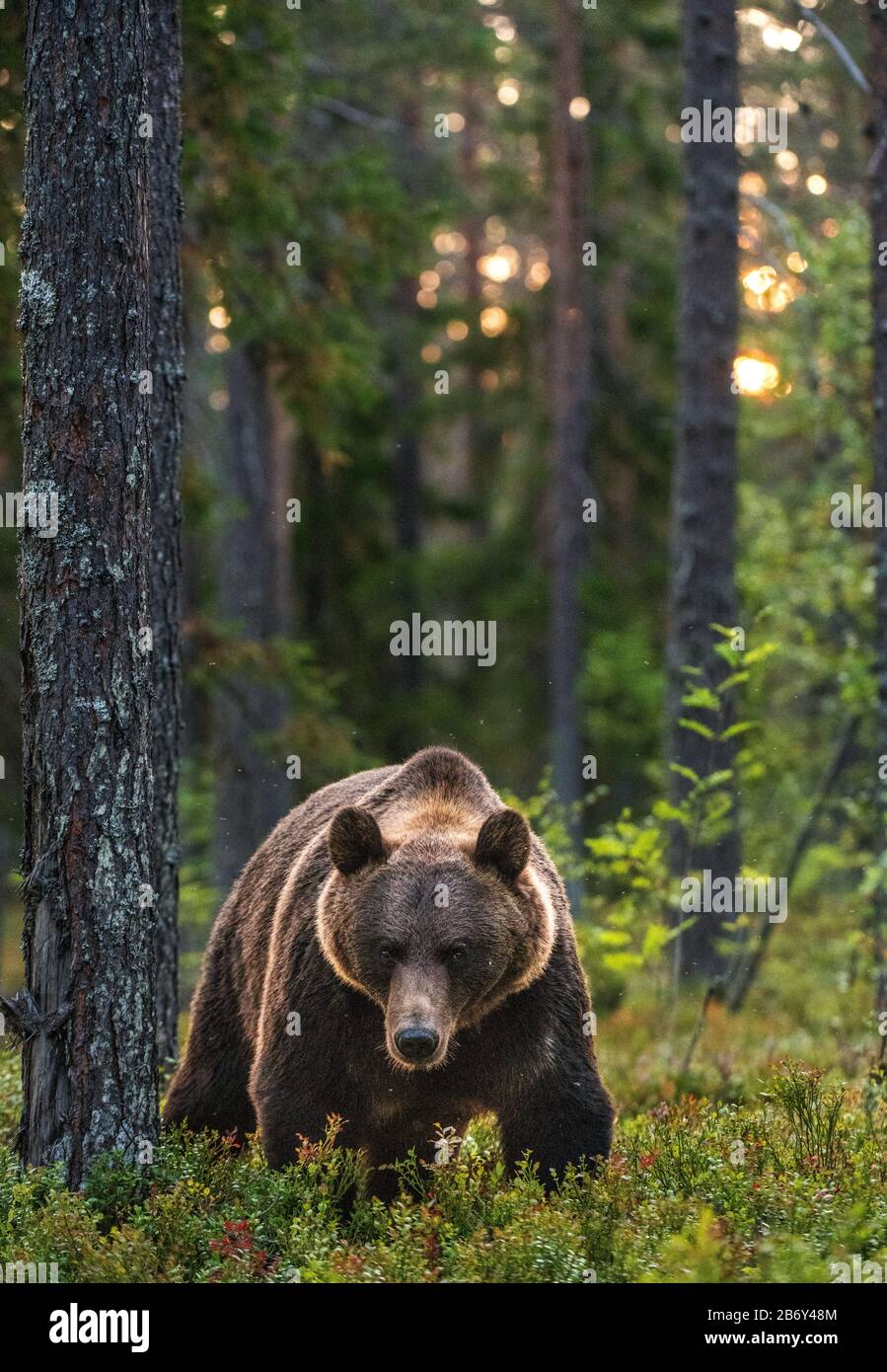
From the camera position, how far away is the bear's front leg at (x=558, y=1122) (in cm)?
620

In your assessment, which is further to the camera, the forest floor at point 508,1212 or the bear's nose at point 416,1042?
the bear's nose at point 416,1042

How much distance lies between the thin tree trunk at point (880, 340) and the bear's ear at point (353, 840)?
15.9ft

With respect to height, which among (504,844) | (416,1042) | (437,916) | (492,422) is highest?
(492,422)

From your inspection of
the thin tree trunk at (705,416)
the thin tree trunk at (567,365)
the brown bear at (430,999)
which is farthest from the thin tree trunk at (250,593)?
the brown bear at (430,999)

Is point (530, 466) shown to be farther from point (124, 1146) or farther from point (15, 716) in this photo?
point (124, 1146)

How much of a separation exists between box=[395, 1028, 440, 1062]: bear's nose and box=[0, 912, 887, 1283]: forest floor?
60 cm

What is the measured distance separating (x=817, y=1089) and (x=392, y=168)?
21110 millimetres

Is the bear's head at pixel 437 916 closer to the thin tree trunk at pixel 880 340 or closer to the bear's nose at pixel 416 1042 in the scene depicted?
the bear's nose at pixel 416 1042

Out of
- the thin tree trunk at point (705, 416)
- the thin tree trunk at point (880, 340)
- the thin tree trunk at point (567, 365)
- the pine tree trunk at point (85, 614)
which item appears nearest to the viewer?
the pine tree trunk at point (85, 614)

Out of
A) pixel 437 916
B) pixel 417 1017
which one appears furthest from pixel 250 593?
pixel 417 1017

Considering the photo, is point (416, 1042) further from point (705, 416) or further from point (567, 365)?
point (567, 365)

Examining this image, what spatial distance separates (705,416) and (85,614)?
774 cm

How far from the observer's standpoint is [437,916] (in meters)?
5.99
